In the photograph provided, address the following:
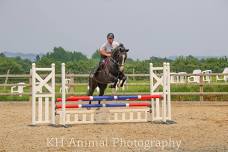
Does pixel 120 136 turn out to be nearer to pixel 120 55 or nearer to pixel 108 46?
pixel 120 55

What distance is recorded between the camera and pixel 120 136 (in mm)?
7773

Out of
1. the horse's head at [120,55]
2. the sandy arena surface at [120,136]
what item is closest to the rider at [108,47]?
the horse's head at [120,55]

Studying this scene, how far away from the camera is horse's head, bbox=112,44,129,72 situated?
9516 mm

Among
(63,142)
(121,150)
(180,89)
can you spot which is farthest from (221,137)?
(180,89)

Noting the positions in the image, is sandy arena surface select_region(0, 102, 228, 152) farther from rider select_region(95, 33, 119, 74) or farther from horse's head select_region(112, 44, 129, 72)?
rider select_region(95, 33, 119, 74)

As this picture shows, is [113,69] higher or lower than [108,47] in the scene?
lower

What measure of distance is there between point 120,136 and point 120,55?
2.33 meters

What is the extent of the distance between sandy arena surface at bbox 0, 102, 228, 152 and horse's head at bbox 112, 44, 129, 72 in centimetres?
134

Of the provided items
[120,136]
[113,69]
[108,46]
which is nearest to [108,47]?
[108,46]

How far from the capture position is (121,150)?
6371mm

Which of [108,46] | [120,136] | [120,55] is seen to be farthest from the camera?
[108,46]

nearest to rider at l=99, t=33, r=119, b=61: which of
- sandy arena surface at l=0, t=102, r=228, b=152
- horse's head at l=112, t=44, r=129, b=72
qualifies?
horse's head at l=112, t=44, r=129, b=72

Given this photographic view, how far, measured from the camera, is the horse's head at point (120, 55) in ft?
31.2

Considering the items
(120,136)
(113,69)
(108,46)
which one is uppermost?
(108,46)
